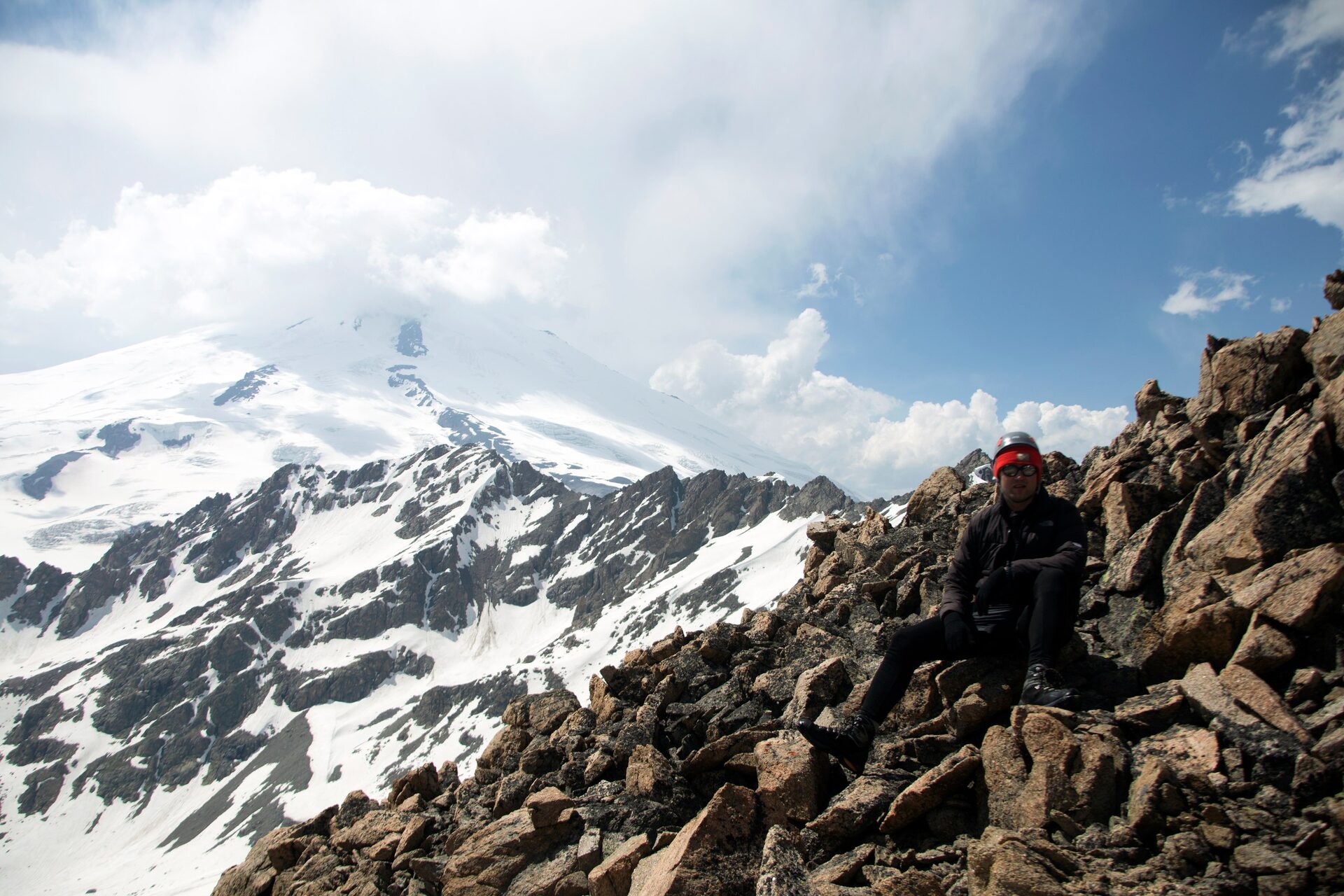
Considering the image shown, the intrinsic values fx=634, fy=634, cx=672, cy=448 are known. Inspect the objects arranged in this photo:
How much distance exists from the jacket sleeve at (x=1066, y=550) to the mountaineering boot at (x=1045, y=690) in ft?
3.51

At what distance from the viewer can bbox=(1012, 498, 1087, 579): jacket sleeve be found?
6.92 metres

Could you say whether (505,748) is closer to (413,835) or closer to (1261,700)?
(413,835)

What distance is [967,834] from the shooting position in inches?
238

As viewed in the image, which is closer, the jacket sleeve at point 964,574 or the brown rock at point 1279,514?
the brown rock at point 1279,514

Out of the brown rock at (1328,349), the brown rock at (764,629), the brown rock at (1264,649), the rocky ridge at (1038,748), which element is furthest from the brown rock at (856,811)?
the brown rock at (1328,349)

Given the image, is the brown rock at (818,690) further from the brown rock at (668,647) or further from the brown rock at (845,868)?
the brown rock at (668,647)

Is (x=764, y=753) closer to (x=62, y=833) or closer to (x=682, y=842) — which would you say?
(x=682, y=842)

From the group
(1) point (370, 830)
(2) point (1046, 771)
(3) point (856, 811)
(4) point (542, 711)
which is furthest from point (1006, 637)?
(1) point (370, 830)

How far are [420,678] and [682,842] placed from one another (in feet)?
664

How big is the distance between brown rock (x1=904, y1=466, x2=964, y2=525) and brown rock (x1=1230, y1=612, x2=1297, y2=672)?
9193 millimetres

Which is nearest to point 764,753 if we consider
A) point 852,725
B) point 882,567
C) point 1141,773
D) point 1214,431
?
point 852,725

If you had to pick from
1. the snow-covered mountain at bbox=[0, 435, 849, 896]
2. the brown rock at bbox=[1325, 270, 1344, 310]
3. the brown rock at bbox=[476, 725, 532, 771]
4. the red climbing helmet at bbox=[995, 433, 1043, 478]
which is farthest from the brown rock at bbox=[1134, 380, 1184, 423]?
the snow-covered mountain at bbox=[0, 435, 849, 896]

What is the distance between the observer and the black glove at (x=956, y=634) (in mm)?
7277

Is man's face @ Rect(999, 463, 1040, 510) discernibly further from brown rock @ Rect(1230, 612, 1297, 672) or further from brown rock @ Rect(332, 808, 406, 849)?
brown rock @ Rect(332, 808, 406, 849)
